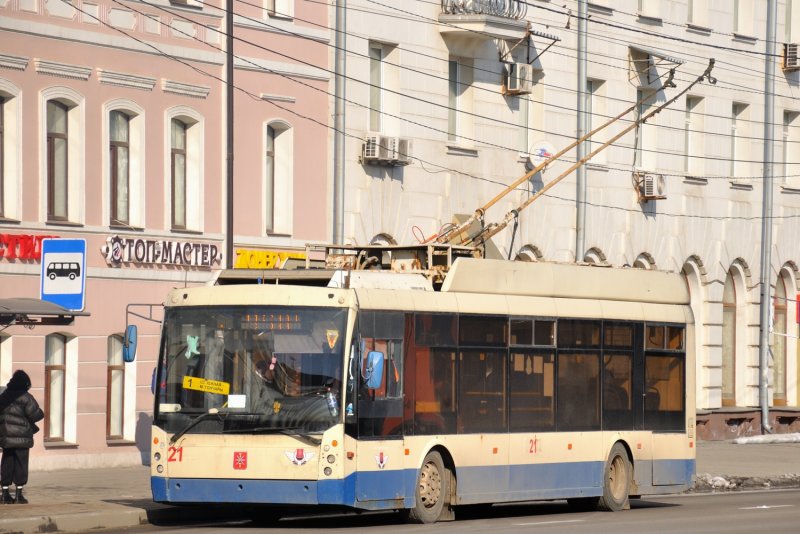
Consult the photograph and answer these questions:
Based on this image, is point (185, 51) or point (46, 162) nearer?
point (46, 162)

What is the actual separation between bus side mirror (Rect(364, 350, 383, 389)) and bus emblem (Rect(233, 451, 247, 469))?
1.38 metres

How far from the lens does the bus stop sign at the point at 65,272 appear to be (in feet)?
66.3

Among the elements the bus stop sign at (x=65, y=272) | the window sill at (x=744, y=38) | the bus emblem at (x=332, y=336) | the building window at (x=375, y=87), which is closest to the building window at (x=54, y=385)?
the bus stop sign at (x=65, y=272)

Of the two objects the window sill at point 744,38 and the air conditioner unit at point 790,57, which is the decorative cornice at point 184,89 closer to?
the window sill at point 744,38

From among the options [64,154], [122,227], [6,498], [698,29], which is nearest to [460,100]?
[698,29]

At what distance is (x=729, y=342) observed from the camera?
45906mm

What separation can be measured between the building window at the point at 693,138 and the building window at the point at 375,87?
1150cm

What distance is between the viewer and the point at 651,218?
1677 inches

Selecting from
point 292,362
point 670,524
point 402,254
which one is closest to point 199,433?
point 292,362

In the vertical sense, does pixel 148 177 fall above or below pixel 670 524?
above

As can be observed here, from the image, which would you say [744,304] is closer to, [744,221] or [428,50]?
[744,221]

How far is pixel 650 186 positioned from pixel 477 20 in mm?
7693

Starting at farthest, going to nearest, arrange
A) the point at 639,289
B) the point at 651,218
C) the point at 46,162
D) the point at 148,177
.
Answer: the point at 651,218
the point at 148,177
the point at 46,162
the point at 639,289

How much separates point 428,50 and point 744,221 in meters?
13.3
